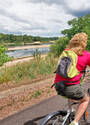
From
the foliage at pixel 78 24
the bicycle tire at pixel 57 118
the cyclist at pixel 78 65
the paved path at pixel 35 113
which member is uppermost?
the foliage at pixel 78 24

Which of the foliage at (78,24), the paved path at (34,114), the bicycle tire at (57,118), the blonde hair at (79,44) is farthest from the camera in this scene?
the foliage at (78,24)

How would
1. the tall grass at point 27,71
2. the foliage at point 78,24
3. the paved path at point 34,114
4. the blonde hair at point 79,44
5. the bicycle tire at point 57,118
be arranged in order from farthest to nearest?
the foliage at point 78,24
the tall grass at point 27,71
the paved path at point 34,114
the bicycle tire at point 57,118
the blonde hair at point 79,44

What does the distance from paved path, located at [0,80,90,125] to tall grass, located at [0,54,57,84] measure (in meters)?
3.60

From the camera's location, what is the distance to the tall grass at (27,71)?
7529mm

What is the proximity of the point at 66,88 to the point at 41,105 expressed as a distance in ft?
7.50

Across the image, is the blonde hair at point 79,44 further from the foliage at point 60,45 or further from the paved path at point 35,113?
the foliage at point 60,45

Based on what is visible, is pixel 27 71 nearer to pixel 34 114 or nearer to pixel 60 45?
pixel 34 114

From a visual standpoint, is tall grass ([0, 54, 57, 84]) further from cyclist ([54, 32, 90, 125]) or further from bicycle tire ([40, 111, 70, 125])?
cyclist ([54, 32, 90, 125])

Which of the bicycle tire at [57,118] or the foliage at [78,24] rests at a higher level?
the foliage at [78,24]

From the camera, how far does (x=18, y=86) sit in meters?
6.29

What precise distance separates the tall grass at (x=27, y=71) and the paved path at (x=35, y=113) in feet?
11.8

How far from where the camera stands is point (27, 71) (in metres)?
8.57

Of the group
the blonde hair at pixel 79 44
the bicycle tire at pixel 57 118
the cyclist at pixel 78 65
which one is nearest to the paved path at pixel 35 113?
the bicycle tire at pixel 57 118

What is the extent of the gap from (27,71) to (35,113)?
5.26 metres
